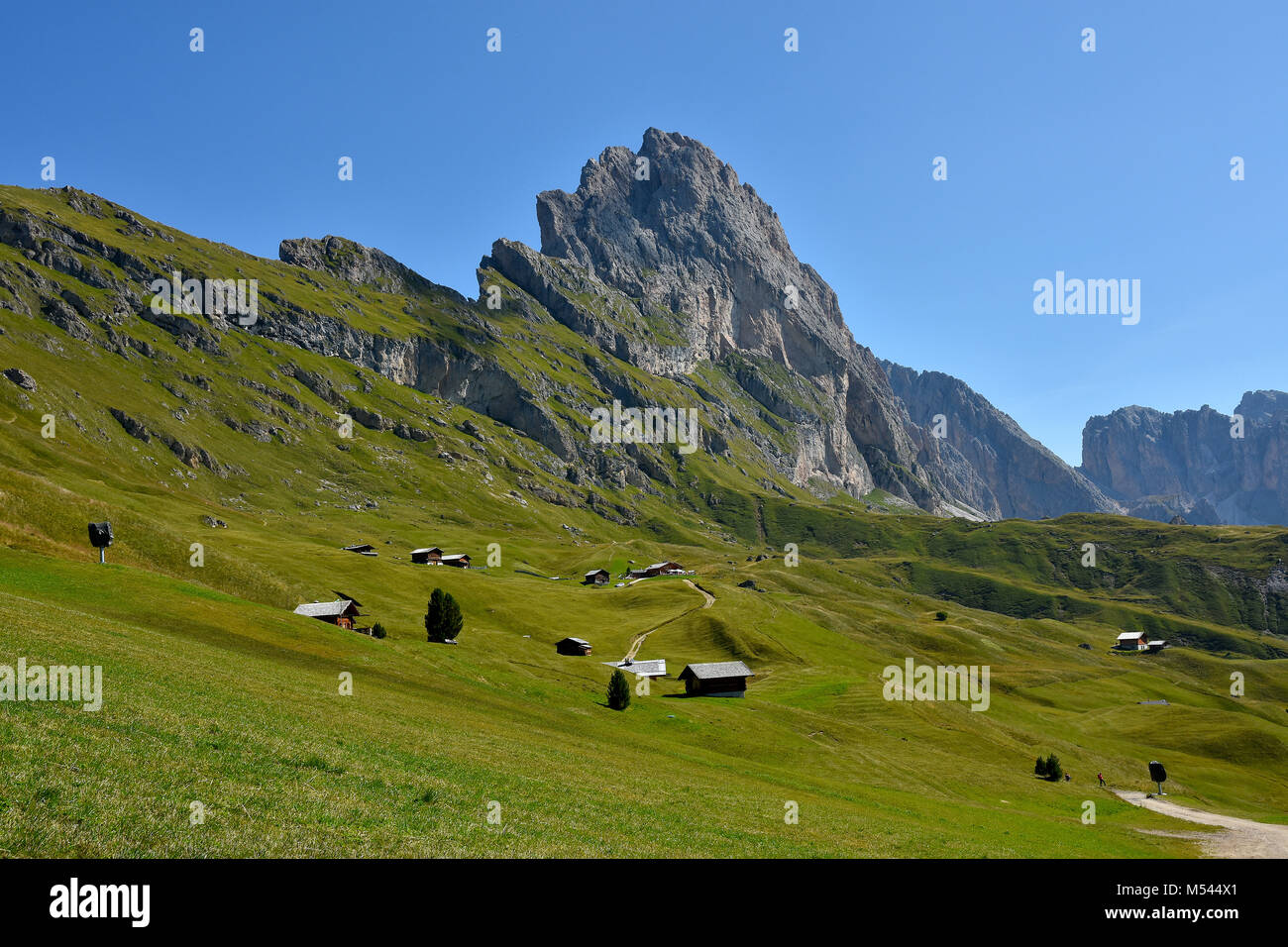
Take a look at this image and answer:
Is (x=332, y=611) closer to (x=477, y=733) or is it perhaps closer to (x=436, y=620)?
(x=436, y=620)

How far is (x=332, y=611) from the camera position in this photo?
8594cm

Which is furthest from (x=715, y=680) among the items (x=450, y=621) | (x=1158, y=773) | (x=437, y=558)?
(x=437, y=558)

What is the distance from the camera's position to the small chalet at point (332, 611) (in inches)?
3322

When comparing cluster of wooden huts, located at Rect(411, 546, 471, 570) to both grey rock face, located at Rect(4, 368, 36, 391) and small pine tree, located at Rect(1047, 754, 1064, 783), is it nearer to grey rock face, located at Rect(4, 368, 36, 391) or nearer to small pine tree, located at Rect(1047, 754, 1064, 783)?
grey rock face, located at Rect(4, 368, 36, 391)

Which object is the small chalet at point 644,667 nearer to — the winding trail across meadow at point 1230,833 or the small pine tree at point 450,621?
the small pine tree at point 450,621

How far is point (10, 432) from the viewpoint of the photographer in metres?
156

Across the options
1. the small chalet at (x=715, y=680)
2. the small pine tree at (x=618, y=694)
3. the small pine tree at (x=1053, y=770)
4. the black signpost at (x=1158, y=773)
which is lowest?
the black signpost at (x=1158, y=773)

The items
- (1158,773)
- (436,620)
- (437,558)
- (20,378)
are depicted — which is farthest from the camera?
(20,378)

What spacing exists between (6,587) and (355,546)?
137582mm

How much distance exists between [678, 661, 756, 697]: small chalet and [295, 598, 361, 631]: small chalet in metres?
43.6

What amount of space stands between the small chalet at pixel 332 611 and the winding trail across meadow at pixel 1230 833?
274 feet

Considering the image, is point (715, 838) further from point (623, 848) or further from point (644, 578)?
point (644, 578)

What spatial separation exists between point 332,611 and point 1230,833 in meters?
94.1

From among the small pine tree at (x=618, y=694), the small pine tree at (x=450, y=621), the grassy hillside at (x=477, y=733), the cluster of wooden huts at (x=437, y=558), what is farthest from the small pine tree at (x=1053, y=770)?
the cluster of wooden huts at (x=437, y=558)
